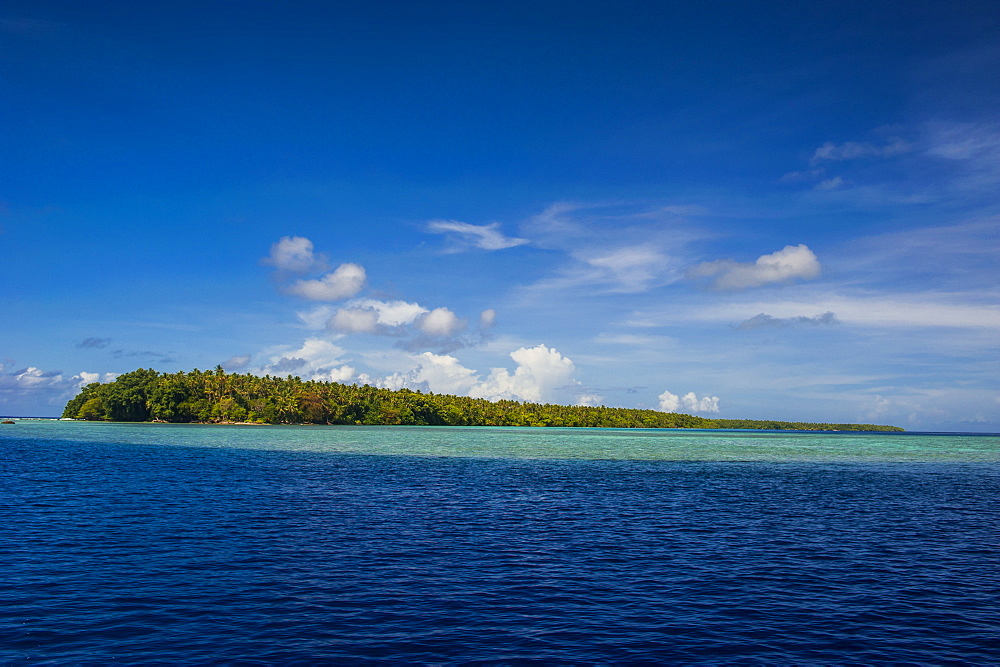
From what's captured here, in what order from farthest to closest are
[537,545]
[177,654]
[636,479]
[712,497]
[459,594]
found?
[636,479] < [712,497] < [537,545] < [459,594] < [177,654]

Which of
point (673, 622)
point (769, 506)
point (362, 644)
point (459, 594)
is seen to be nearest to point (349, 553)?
point (459, 594)

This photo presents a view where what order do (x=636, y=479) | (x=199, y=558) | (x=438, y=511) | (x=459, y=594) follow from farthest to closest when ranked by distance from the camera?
(x=636, y=479)
(x=438, y=511)
(x=199, y=558)
(x=459, y=594)

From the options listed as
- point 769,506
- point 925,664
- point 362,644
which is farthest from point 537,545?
point 769,506

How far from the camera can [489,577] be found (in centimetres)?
2648

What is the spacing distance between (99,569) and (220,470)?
1950 inches

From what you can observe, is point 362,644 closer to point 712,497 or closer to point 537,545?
point 537,545

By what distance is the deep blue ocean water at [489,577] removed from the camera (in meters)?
19.0

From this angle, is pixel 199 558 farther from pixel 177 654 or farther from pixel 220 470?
pixel 220 470

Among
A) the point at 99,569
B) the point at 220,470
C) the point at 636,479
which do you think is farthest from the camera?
the point at 220,470

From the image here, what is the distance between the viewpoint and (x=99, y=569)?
88.2 ft

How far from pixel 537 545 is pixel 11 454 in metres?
96.0

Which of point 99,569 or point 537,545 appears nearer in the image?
point 99,569

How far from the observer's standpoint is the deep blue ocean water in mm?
19047

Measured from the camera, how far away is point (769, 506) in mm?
49094
